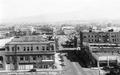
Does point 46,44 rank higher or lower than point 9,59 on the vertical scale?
higher

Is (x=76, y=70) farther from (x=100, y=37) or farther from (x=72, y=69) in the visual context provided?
(x=100, y=37)

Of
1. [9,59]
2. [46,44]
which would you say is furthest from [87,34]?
[9,59]

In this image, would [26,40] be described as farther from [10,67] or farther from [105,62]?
[105,62]

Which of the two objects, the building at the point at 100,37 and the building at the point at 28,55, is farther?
the building at the point at 100,37

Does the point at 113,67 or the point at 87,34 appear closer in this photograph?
the point at 113,67

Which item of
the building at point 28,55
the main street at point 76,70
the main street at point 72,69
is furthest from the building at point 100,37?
the building at point 28,55

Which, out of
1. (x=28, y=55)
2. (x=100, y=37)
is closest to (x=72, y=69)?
(x=28, y=55)

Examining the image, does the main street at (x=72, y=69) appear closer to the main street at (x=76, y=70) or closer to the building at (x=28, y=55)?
the main street at (x=76, y=70)

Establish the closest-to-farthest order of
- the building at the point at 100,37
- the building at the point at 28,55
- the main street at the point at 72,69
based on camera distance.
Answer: the main street at the point at 72,69 → the building at the point at 28,55 → the building at the point at 100,37
